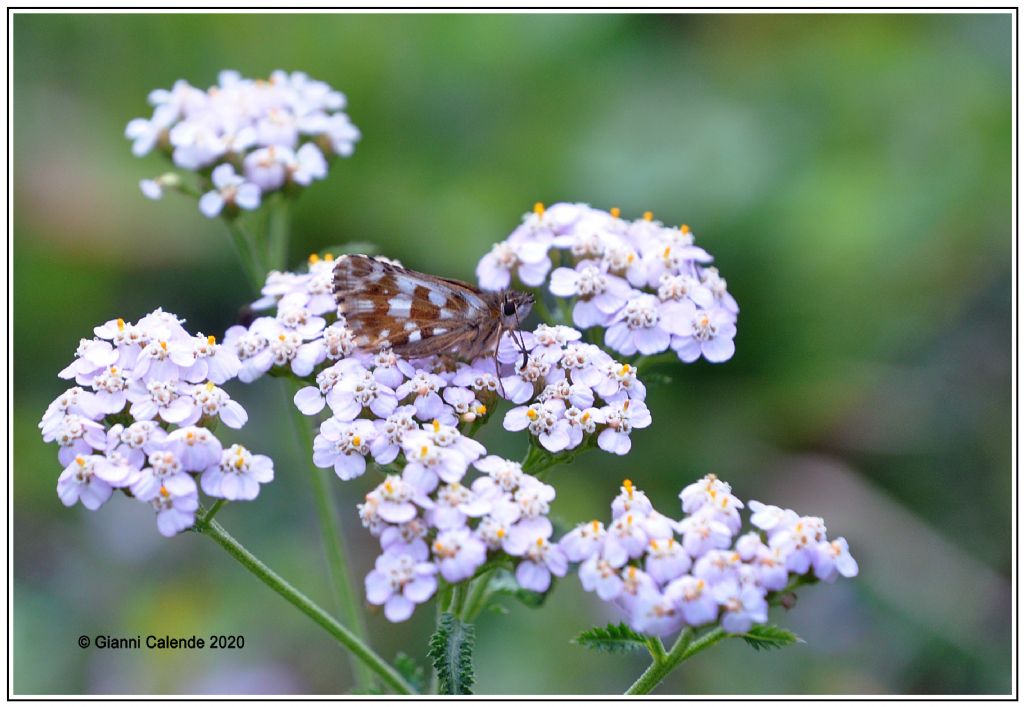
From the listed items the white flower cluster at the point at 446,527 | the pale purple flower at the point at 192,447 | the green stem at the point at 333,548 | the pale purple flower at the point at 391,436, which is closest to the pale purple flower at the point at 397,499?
the white flower cluster at the point at 446,527

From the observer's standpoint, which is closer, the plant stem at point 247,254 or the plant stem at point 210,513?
the plant stem at point 210,513

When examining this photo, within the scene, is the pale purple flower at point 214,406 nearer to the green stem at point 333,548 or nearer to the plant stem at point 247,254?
the green stem at point 333,548

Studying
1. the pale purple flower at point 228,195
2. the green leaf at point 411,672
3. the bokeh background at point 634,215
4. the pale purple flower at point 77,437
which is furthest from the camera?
the bokeh background at point 634,215

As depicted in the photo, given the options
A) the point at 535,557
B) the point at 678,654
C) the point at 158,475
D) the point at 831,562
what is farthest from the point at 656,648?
the point at 158,475

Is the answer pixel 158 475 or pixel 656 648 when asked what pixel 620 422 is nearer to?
pixel 656 648

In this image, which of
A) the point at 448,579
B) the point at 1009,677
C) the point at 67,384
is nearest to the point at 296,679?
the point at 67,384

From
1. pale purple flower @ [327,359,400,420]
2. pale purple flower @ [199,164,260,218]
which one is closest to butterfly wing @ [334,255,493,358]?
pale purple flower @ [327,359,400,420]

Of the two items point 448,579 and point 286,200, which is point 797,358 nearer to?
point 286,200
